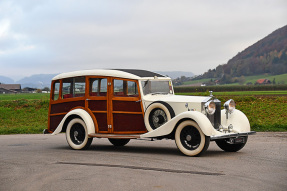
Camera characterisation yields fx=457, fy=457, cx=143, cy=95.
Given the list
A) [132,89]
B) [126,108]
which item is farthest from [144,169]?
[132,89]

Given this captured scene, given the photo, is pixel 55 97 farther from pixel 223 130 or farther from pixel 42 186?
pixel 42 186

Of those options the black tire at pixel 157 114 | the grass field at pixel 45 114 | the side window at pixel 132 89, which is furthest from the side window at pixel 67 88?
the grass field at pixel 45 114

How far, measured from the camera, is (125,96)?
38.0 feet

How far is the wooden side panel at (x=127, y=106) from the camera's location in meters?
11.4

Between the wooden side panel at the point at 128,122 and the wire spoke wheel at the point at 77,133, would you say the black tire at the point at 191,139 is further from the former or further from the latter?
the wire spoke wheel at the point at 77,133

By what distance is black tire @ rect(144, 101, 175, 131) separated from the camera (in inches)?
418

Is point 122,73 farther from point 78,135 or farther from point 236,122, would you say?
point 236,122

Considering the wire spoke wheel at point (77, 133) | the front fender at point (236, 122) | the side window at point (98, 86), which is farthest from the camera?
the wire spoke wheel at point (77, 133)

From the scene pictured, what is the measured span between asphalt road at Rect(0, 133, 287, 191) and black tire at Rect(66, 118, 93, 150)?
267 millimetres

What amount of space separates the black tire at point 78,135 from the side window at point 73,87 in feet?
2.57

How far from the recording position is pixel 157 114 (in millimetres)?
10820

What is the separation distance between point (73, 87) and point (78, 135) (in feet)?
4.47

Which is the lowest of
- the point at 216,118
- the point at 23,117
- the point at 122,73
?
the point at 23,117

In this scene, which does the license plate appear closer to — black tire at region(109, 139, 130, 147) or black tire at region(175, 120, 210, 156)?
black tire at region(175, 120, 210, 156)
